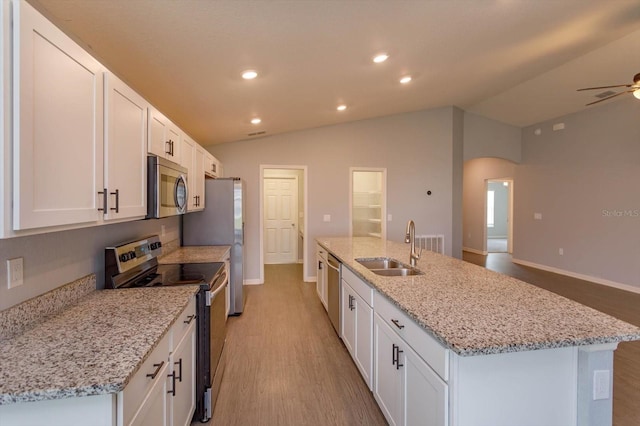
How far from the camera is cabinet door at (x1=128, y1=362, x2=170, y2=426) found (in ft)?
3.81

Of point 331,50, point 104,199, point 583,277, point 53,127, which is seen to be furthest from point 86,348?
point 583,277

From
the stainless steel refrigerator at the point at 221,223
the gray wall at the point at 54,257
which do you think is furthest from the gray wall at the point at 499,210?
the gray wall at the point at 54,257

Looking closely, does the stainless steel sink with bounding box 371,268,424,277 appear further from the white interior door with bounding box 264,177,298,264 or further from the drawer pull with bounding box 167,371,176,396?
the white interior door with bounding box 264,177,298,264

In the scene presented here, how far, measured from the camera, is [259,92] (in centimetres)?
328

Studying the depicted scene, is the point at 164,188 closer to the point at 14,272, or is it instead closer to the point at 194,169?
the point at 14,272

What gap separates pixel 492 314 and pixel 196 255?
105 inches

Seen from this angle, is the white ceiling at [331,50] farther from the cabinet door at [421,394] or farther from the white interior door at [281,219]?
the white interior door at [281,219]

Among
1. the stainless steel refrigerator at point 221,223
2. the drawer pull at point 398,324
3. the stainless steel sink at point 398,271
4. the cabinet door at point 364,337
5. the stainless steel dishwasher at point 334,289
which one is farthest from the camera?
the stainless steel refrigerator at point 221,223

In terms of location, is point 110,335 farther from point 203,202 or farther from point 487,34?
point 487,34

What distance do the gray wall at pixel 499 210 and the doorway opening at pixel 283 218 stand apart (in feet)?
27.6

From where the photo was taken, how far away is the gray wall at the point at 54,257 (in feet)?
4.35

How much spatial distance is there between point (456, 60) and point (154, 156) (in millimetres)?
3308

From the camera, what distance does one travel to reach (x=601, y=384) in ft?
4.44

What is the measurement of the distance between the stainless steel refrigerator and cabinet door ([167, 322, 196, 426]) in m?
2.00
